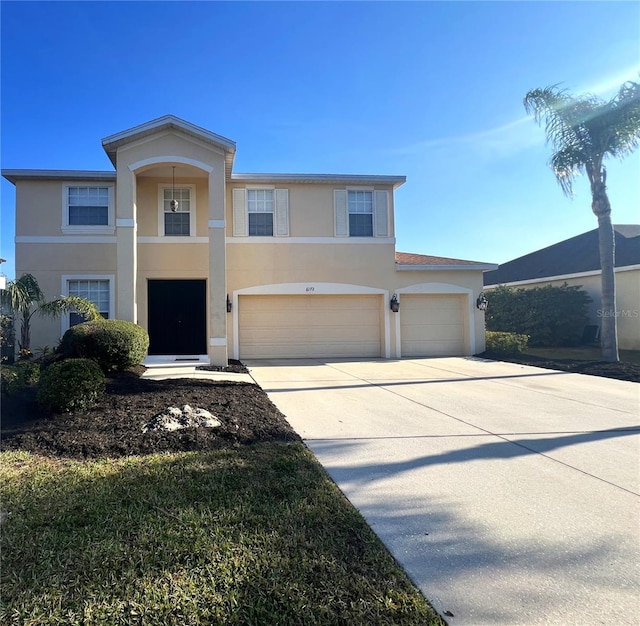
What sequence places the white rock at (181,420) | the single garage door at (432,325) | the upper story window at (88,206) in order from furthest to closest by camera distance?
the single garage door at (432,325), the upper story window at (88,206), the white rock at (181,420)

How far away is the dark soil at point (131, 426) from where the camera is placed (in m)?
4.54

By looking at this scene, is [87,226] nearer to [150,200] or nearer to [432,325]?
[150,200]

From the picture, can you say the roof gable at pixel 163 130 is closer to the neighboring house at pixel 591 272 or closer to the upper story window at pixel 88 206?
the upper story window at pixel 88 206

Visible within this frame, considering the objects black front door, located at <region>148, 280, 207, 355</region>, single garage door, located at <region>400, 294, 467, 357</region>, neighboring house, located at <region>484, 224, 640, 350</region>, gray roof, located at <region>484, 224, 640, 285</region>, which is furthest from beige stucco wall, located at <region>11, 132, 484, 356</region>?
gray roof, located at <region>484, 224, 640, 285</region>

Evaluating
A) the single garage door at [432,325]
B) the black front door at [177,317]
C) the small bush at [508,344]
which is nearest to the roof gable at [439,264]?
the single garage door at [432,325]

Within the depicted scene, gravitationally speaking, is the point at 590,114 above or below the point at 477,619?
above

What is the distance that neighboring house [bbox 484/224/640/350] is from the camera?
16578 mm

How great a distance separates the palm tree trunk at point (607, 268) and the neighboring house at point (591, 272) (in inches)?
→ 190

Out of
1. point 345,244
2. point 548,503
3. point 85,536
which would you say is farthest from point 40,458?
point 345,244

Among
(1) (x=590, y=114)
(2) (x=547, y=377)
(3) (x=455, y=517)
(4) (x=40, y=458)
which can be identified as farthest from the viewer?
(1) (x=590, y=114)

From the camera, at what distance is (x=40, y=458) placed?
4195mm

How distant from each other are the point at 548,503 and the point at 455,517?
85 cm

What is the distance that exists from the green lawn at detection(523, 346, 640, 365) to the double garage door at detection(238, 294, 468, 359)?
3.02m

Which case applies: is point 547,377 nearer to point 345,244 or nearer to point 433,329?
point 433,329
